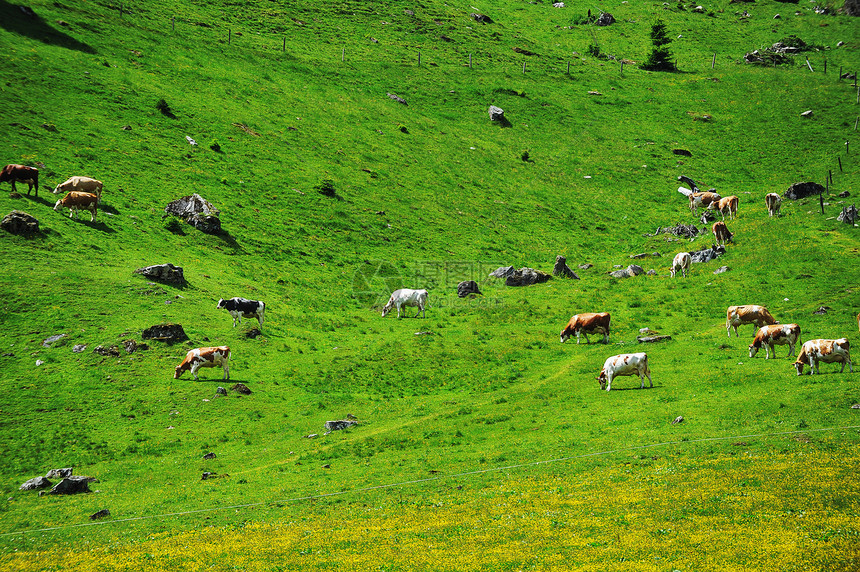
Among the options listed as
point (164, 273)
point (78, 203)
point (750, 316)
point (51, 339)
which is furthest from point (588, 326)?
point (78, 203)

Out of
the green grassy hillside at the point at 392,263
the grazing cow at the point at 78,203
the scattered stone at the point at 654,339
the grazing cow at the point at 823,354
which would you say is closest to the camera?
the green grassy hillside at the point at 392,263

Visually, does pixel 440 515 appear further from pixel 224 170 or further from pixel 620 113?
pixel 620 113

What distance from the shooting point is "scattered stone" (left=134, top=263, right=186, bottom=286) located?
41656mm

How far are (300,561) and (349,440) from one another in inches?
498

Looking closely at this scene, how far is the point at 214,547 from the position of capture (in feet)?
60.4

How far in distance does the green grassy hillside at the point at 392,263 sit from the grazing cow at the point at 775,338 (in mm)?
941

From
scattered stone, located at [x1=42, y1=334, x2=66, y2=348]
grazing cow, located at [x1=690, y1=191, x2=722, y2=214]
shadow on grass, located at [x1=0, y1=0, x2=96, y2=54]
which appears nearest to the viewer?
scattered stone, located at [x1=42, y1=334, x2=66, y2=348]

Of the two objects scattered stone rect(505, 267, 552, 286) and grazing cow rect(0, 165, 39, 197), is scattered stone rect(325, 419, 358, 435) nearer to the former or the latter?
scattered stone rect(505, 267, 552, 286)

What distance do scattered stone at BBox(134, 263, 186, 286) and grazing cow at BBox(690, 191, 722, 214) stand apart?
176 feet

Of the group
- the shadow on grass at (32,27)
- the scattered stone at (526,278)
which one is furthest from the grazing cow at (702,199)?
the shadow on grass at (32,27)

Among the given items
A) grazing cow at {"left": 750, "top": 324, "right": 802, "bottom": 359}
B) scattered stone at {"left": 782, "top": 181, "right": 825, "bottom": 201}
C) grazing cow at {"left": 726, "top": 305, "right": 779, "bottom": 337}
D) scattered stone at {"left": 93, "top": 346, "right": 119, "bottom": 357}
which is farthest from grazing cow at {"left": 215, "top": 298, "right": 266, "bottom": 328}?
scattered stone at {"left": 782, "top": 181, "right": 825, "bottom": 201}

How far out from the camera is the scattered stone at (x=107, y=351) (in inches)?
1328

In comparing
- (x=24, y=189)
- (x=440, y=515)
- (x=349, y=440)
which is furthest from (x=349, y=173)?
(x=440, y=515)

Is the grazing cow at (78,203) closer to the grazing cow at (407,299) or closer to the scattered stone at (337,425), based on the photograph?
the grazing cow at (407,299)
